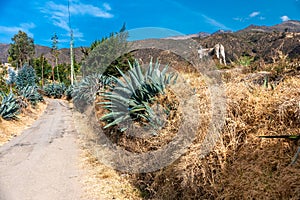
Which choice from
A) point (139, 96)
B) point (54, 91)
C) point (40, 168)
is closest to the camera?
point (139, 96)

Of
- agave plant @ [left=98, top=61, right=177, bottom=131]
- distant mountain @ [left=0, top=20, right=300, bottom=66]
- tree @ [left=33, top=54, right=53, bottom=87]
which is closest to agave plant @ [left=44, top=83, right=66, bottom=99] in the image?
distant mountain @ [left=0, top=20, right=300, bottom=66]

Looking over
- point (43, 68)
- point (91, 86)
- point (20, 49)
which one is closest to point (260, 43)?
point (91, 86)

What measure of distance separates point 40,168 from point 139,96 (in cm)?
278

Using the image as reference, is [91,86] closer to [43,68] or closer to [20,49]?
[43,68]

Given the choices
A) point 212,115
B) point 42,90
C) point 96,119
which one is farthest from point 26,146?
point 42,90

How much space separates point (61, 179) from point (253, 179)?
363cm

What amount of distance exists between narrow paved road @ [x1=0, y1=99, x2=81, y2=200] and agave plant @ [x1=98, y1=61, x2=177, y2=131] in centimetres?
140

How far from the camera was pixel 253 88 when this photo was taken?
11.9 feet

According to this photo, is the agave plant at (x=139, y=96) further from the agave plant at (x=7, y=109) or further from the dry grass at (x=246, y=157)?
the agave plant at (x=7, y=109)

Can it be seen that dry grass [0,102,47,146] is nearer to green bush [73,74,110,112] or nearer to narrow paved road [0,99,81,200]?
narrow paved road [0,99,81,200]

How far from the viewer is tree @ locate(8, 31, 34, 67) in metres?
59.4

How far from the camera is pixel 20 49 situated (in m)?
60.0

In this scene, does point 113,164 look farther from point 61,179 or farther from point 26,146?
point 26,146

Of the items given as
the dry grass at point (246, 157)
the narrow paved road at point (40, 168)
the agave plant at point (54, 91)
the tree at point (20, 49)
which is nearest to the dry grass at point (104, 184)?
the narrow paved road at point (40, 168)
